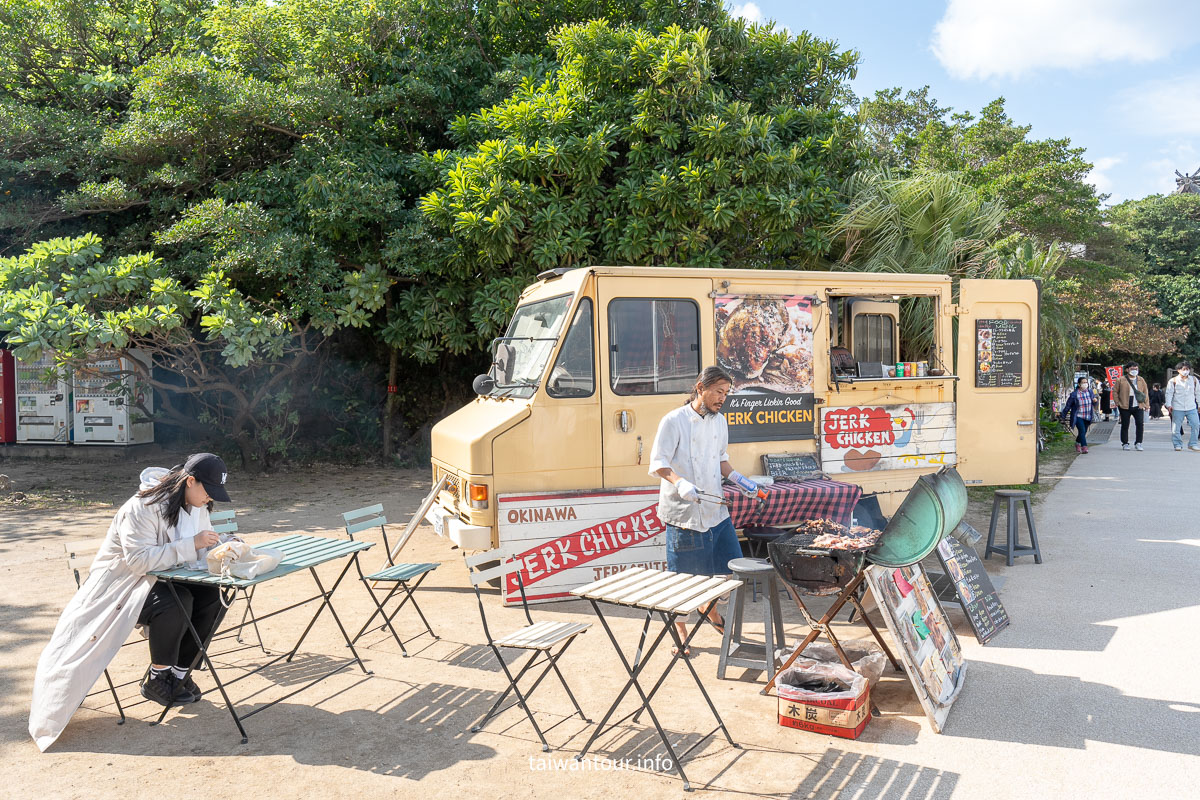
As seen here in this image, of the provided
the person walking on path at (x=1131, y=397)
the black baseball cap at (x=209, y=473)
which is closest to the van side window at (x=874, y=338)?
the black baseball cap at (x=209, y=473)

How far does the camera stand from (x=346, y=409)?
50.5 ft

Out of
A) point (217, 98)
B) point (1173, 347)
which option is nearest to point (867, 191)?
point (217, 98)

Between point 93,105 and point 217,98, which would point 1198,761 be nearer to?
point 217,98

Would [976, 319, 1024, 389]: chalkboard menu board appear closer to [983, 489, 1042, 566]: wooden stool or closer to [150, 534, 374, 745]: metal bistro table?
[983, 489, 1042, 566]: wooden stool

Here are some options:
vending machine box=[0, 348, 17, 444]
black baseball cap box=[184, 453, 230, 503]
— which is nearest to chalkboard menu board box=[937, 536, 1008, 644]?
black baseball cap box=[184, 453, 230, 503]

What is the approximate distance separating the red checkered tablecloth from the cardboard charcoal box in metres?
2.30

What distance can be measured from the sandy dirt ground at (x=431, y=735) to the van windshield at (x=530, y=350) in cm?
175

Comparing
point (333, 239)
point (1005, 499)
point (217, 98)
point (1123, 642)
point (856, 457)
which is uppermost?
point (217, 98)

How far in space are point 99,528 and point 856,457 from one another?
8.32 metres

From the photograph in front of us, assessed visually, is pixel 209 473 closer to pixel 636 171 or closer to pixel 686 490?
pixel 686 490

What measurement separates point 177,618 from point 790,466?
4.58 m

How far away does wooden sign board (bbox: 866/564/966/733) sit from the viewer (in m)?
4.18

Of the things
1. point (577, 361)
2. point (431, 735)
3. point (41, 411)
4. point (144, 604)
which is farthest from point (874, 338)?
point (41, 411)

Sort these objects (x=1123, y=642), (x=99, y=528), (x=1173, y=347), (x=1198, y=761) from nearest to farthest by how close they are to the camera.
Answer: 1. (x=1198, y=761)
2. (x=1123, y=642)
3. (x=99, y=528)
4. (x=1173, y=347)
